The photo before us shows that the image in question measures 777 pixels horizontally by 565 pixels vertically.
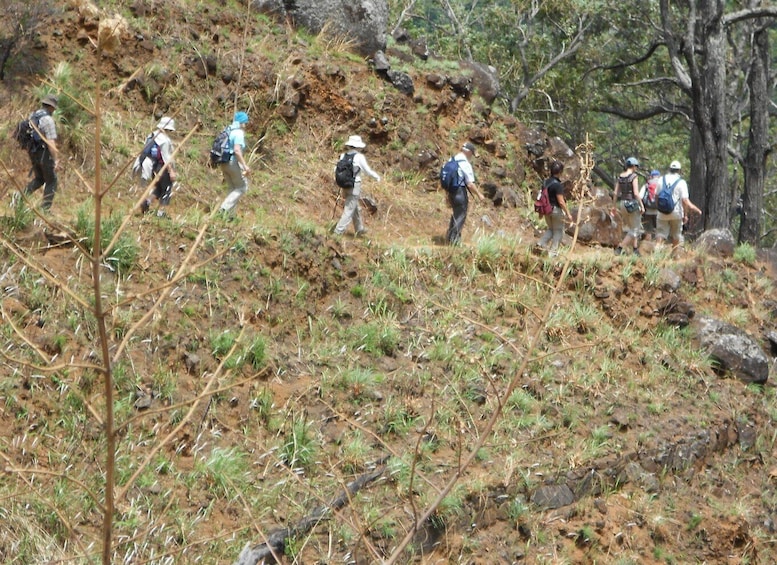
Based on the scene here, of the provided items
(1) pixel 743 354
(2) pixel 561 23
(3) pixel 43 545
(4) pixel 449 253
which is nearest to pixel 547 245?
(4) pixel 449 253

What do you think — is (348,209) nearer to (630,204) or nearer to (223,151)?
(223,151)

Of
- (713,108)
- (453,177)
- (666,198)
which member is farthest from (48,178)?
(713,108)

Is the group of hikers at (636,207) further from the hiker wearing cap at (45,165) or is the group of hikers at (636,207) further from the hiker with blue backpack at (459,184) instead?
the hiker wearing cap at (45,165)

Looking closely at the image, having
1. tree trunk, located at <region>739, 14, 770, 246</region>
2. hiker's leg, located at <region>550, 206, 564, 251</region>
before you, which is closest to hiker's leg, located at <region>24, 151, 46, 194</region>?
hiker's leg, located at <region>550, 206, 564, 251</region>

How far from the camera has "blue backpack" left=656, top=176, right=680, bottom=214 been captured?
14.1 metres

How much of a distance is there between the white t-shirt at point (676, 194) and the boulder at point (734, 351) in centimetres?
199

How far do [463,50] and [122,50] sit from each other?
37.1ft

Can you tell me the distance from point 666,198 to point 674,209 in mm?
237

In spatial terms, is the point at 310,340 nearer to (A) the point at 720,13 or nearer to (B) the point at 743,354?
(B) the point at 743,354

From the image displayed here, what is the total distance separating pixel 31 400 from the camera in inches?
334

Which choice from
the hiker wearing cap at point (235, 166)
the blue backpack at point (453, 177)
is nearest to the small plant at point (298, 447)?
the hiker wearing cap at point (235, 166)

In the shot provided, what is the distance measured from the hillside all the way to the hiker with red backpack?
59cm

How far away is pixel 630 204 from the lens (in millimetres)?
14094

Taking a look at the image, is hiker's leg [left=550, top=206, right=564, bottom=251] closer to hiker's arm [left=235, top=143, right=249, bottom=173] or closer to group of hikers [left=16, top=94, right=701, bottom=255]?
group of hikers [left=16, top=94, right=701, bottom=255]
